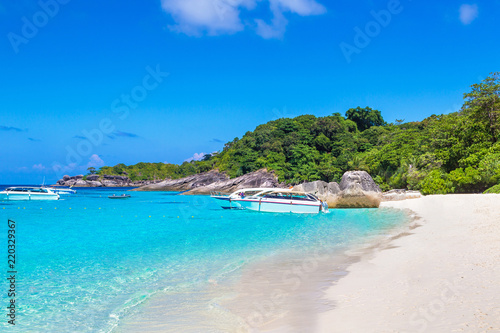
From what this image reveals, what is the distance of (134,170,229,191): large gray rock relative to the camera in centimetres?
8312

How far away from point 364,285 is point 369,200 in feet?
94.4

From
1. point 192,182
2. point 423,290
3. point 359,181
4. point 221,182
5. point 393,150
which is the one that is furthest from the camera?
point 192,182

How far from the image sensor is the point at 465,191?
1235 inches

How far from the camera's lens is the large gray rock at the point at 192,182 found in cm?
8312

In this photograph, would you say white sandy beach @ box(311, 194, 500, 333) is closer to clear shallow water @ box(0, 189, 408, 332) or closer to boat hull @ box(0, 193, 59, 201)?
clear shallow water @ box(0, 189, 408, 332)

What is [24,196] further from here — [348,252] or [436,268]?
[436,268]

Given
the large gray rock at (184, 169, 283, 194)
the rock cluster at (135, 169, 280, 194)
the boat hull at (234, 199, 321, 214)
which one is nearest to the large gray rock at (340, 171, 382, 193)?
the boat hull at (234, 199, 321, 214)

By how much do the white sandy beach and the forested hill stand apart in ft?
72.6

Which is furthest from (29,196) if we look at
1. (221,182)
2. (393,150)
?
(393,150)

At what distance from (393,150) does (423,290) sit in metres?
44.0

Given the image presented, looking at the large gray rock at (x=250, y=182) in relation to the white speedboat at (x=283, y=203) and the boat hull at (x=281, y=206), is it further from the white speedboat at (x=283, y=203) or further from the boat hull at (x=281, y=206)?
the boat hull at (x=281, y=206)

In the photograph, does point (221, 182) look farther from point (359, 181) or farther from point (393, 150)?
point (359, 181)

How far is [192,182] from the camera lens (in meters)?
85.5

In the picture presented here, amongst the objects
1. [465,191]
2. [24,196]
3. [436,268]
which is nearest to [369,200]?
[465,191]
